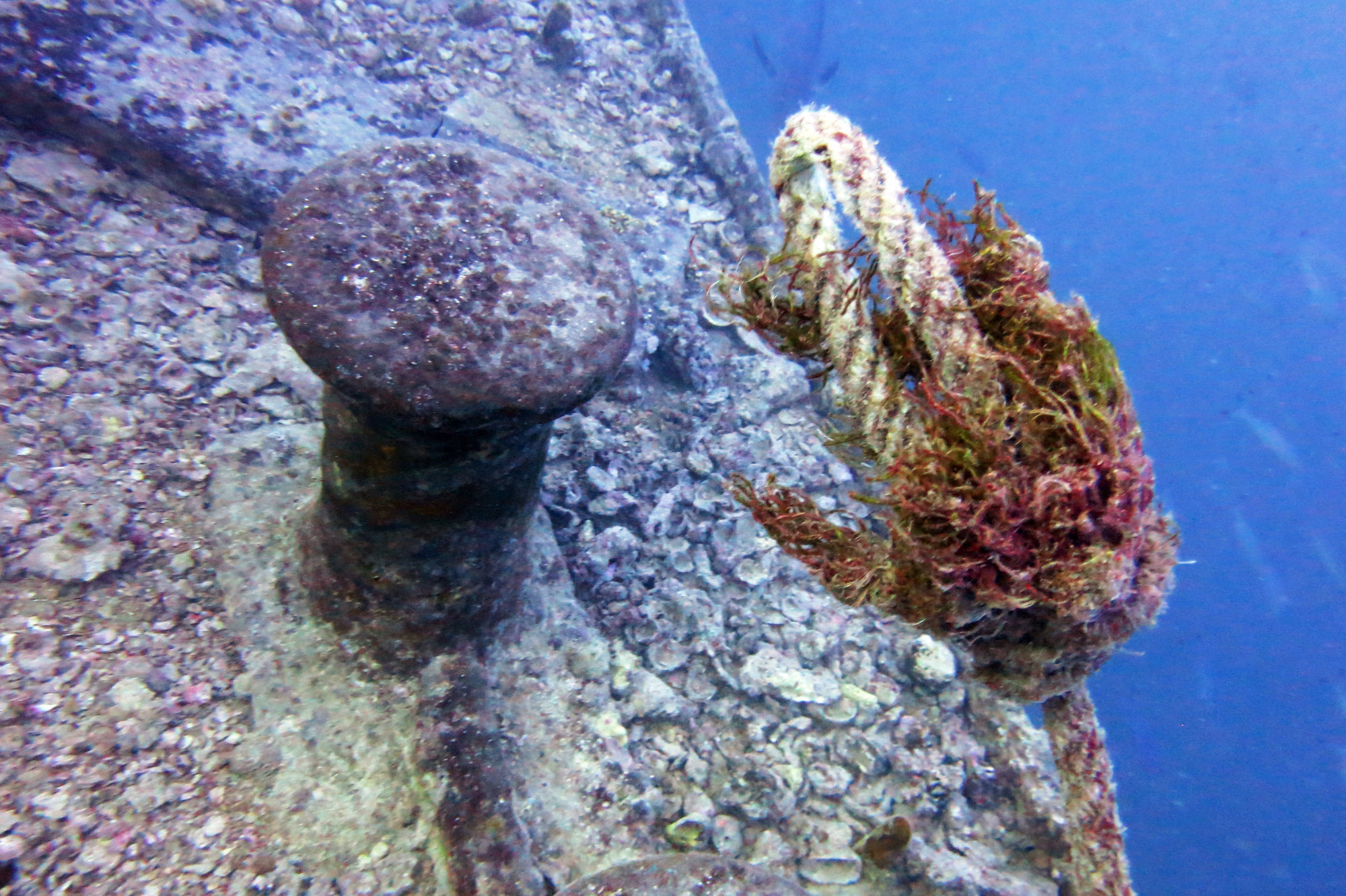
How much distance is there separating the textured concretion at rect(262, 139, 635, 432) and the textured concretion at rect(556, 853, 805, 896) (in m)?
1.58

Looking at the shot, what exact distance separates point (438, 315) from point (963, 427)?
1434mm

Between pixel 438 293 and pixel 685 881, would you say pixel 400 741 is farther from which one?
pixel 438 293

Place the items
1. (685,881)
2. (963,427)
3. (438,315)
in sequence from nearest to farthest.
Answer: (963,427) < (438,315) < (685,881)

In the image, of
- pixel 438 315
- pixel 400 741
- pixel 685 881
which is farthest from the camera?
pixel 400 741

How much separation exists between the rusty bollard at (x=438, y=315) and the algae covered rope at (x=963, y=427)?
52cm

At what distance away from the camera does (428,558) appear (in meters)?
2.50

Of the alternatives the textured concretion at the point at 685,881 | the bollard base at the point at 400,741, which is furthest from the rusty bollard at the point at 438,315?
the textured concretion at the point at 685,881

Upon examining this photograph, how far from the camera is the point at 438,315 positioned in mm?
1776

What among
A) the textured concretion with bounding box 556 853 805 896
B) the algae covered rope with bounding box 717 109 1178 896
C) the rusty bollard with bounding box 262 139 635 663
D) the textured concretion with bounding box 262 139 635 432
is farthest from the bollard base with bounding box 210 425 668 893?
the algae covered rope with bounding box 717 109 1178 896

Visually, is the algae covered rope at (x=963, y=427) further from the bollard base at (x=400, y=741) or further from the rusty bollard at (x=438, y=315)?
the bollard base at (x=400, y=741)

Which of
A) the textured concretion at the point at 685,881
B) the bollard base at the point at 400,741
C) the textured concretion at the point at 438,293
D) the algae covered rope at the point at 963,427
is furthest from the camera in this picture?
the bollard base at the point at 400,741

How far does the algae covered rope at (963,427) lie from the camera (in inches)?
60.9

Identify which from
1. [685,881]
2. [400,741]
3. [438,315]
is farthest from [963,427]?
[400,741]

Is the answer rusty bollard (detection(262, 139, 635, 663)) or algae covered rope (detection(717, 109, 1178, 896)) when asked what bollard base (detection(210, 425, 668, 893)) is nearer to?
rusty bollard (detection(262, 139, 635, 663))
